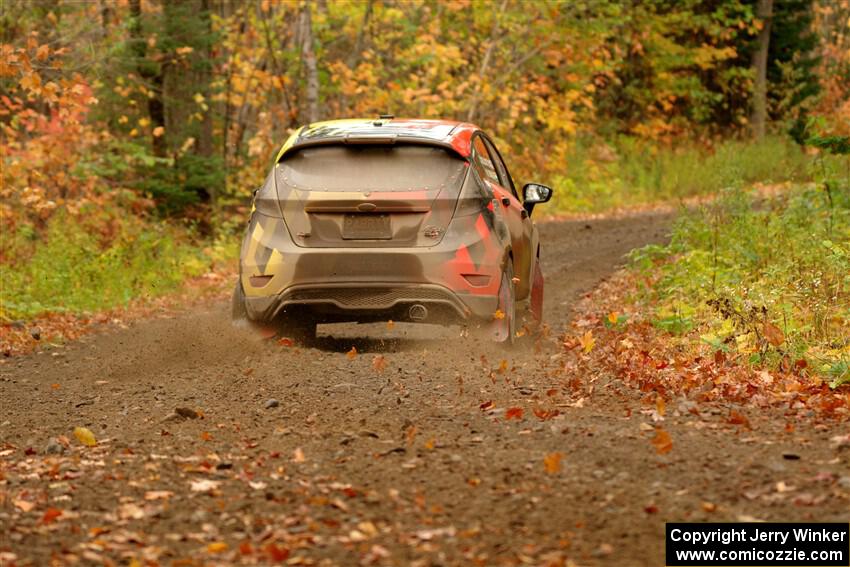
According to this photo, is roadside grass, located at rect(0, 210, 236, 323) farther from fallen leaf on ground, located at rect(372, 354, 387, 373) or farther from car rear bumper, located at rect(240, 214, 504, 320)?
fallen leaf on ground, located at rect(372, 354, 387, 373)

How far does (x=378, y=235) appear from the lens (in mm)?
9445

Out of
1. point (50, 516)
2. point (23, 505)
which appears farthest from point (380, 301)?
point (50, 516)

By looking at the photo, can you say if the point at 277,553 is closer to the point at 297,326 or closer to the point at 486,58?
the point at 297,326

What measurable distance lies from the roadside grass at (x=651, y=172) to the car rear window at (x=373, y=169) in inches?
719

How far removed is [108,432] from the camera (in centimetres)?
745

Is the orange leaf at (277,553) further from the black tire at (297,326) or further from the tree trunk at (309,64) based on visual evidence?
the tree trunk at (309,64)

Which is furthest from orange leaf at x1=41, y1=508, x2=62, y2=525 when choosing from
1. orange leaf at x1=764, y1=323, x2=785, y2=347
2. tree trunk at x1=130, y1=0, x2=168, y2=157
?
tree trunk at x1=130, y1=0, x2=168, y2=157

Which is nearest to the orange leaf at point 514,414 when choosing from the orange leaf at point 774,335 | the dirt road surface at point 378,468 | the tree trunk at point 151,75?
the dirt road surface at point 378,468

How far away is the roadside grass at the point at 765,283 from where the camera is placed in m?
8.78

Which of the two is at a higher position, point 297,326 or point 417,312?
point 417,312

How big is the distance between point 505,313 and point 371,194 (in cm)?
142

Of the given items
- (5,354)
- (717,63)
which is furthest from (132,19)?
(717,63)

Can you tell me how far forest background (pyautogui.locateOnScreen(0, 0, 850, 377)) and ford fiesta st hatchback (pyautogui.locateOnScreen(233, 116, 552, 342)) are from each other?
6.36 ft

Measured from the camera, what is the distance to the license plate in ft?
31.0
